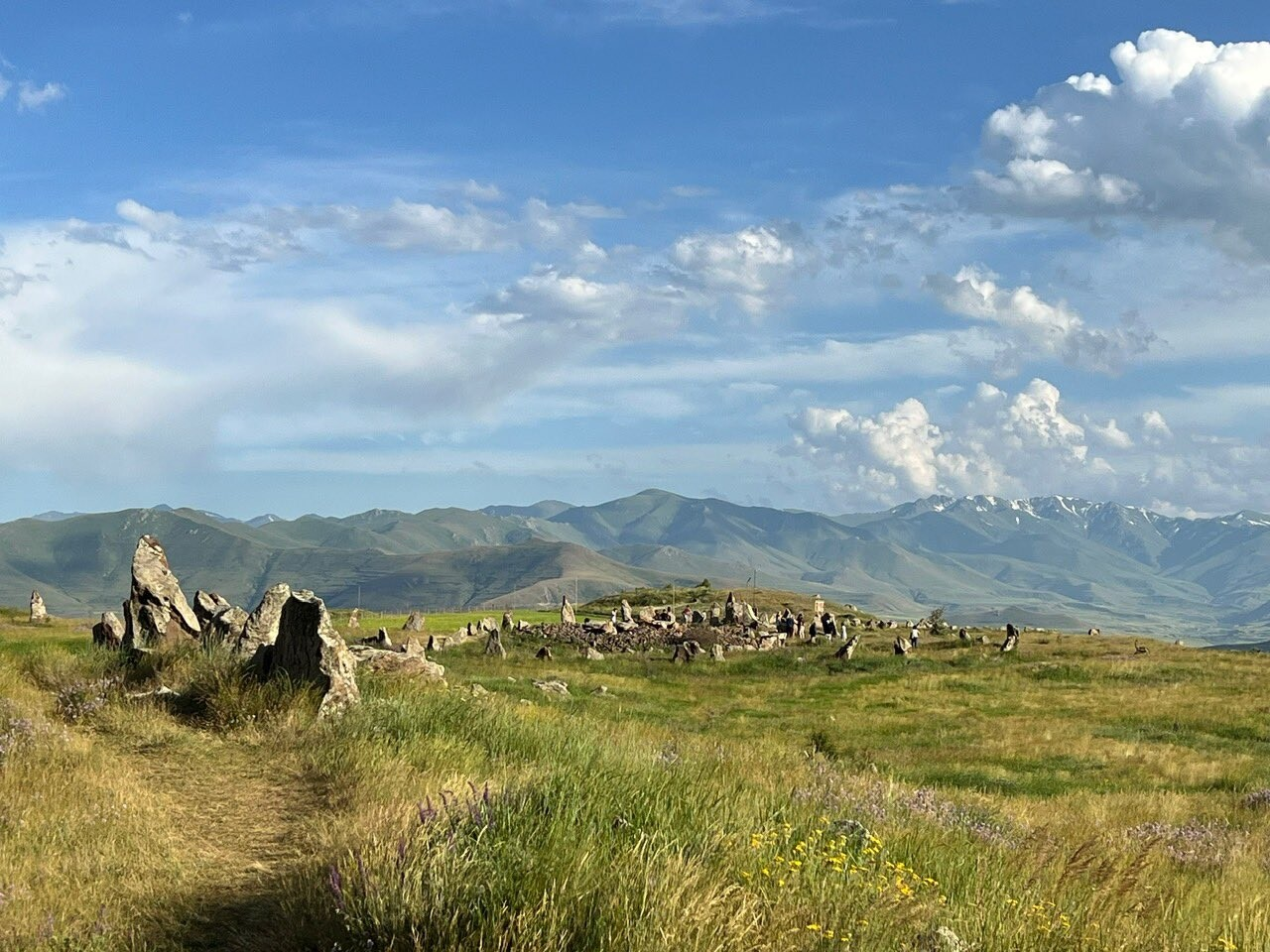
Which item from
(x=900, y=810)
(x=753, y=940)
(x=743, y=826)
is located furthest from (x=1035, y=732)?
(x=753, y=940)

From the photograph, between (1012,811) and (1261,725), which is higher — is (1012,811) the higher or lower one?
the higher one

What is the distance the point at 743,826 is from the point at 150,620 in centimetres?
2269

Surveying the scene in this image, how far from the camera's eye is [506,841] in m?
6.84

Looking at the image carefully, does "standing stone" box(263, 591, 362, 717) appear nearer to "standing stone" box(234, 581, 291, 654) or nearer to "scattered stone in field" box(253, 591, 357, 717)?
"scattered stone in field" box(253, 591, 357, 717)

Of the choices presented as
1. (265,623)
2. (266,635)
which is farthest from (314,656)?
(265,623)

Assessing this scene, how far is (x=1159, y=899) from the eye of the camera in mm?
8805

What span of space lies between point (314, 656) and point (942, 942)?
10568mm

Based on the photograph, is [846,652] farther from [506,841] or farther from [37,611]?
[506,841]

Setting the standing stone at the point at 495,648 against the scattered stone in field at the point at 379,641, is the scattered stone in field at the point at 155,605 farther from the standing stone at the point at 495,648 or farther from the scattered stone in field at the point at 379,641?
the standing stone at the point at 495,648

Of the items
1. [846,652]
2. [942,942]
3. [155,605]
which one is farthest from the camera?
[846,652]

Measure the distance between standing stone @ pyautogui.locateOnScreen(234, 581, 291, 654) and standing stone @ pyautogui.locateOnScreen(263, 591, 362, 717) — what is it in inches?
175

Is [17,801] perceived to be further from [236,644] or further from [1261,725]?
[1261,725]

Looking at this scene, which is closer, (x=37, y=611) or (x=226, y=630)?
(x=226, y=630)

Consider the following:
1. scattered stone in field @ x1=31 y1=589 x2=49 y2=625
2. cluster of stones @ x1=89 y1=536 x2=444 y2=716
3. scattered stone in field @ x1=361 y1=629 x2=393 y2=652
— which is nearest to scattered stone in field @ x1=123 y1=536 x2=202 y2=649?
cluster of stones @ x1=89 y1=536 x2=444 y2=716
